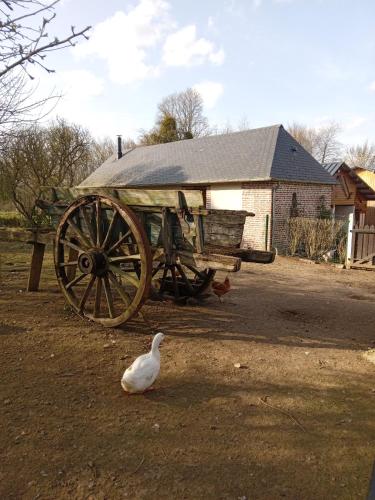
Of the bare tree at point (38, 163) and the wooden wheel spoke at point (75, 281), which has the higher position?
the bare tree at point (38, 163)

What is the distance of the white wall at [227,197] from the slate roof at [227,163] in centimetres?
44

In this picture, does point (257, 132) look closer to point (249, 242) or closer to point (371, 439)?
point (249, 242)

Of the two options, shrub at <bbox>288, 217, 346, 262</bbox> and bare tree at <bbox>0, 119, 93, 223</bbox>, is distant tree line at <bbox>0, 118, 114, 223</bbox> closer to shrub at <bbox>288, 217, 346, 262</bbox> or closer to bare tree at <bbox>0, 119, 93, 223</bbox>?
bare tree at <bbox>0, 119, 93, 223</bbox>

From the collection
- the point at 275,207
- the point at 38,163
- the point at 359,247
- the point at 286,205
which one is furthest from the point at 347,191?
the point at 38,163

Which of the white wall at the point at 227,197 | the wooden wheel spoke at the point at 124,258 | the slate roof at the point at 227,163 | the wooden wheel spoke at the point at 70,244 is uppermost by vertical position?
the slate roof at the point at 227,163

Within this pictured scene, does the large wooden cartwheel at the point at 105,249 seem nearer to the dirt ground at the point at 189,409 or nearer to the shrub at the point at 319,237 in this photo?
the dirt ground at the point at 189,409

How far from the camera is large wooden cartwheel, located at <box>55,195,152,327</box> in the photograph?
4.31 m

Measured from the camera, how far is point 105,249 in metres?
4.75

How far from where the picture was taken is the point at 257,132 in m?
18.5

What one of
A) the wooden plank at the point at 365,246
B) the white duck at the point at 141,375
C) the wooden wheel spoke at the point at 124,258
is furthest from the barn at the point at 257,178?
the white duck at the point at 141,375

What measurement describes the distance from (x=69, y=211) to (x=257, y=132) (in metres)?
15.3

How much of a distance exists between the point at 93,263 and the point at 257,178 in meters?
11.1

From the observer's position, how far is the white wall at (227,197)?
52.0 feet

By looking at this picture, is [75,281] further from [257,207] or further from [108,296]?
[257,207]
